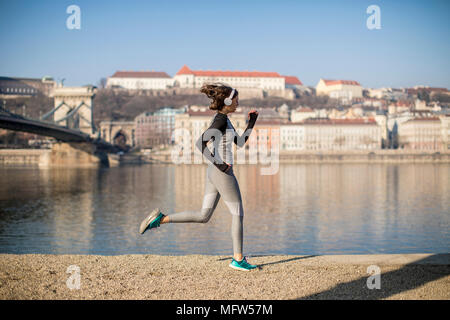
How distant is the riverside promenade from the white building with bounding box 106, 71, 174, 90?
117 m

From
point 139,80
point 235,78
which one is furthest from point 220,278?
point 139,80

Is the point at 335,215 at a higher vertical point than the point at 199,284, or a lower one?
Result: lower

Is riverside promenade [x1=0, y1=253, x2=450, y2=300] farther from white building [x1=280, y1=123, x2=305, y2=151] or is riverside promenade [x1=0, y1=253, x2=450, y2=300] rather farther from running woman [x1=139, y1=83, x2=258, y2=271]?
white building [x1=280, y1=123, x2=305, y2=151]

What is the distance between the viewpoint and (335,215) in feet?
54.3

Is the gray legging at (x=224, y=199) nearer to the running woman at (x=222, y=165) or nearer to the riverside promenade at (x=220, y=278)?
the running woman at (x=222, y=165)

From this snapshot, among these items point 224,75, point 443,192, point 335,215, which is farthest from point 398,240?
point 224,75

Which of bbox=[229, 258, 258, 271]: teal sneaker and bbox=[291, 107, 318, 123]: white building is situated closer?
bbox=[229, 258, 258, 271]: teal sneaker

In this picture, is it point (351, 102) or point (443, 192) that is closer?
point (443, 192)

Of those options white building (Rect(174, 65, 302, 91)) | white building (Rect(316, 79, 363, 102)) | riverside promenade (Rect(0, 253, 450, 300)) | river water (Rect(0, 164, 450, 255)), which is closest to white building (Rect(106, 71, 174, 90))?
white building (Rect(174, 65, 302, 91))

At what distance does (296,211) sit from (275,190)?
928cm

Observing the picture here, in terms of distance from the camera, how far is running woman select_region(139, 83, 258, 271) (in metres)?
4.40

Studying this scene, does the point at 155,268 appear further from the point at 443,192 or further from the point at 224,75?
the point at 224,75

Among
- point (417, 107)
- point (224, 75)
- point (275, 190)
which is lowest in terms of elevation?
point (275, 190)

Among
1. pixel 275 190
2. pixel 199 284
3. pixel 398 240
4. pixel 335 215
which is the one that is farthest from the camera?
pixel 275 190
